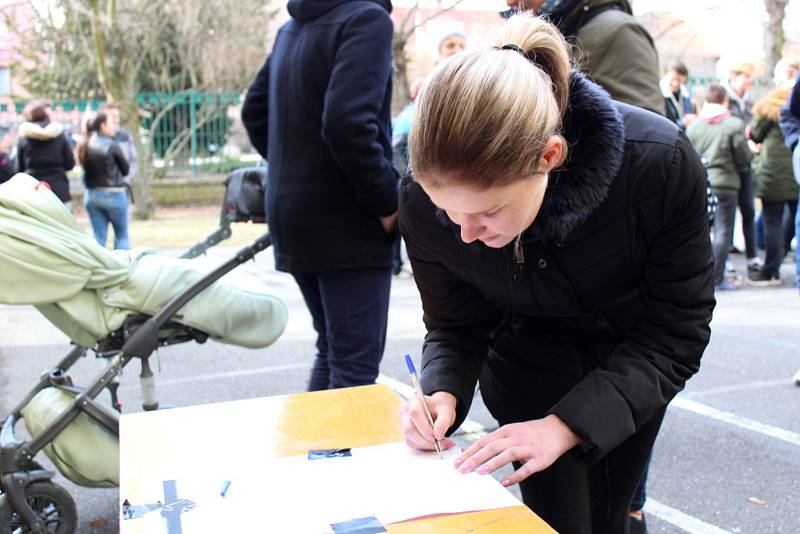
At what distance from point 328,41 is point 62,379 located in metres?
1.50

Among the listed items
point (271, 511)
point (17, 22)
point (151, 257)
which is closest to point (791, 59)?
point (151, 257)

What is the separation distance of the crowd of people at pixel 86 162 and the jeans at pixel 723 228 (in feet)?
18.4

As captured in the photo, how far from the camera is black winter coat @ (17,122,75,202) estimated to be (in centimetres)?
816

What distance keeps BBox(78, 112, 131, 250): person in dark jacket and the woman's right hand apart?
739cm

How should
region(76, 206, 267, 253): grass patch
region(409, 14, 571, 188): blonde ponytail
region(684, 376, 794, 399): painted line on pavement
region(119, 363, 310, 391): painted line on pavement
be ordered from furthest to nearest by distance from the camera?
region(76, 206, 267, 253): grass patch
region(119, 363, 310, 391): painted line on pavement
region(684, 376, 794, 399): painted line on pavement
region(409, 14, 571, 188): blonde ponytail

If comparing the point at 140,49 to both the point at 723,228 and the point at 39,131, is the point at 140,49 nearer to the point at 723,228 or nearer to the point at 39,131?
the point at 39,131

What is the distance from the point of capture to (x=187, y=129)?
17.0m

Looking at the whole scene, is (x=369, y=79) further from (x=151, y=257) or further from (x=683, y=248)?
(x=683, y=248)

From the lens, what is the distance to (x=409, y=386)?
4.73 m

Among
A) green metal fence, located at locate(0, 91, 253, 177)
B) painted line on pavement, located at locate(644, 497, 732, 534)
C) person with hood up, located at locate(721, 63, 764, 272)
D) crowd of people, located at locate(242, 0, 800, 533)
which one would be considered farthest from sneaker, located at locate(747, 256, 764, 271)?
green metal fence, located at locate(0, 91, 253, 177)

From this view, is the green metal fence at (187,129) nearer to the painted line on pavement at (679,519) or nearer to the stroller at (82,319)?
the stroller at (82,319)

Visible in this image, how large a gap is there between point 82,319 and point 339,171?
100cm

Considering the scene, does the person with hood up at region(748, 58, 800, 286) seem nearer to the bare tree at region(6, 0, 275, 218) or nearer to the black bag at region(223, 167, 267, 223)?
the black bag at region(223, 167, 267, 223)

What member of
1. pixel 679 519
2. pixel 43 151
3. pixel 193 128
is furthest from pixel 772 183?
pixel 193 128
